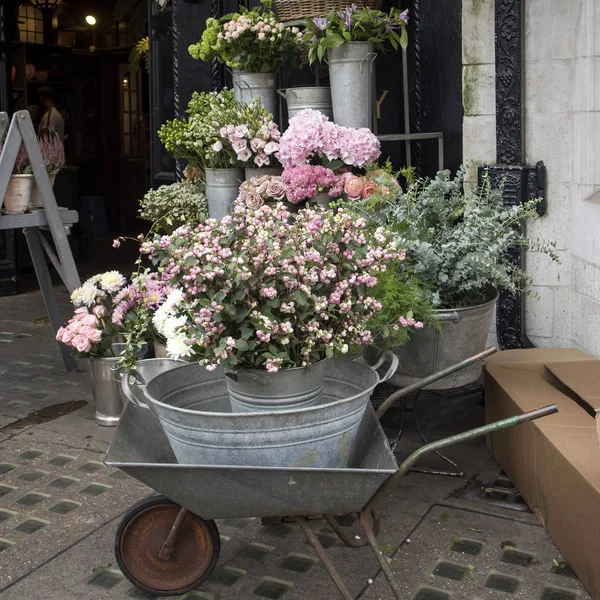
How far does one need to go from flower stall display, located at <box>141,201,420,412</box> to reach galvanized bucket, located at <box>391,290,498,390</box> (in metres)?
1.01

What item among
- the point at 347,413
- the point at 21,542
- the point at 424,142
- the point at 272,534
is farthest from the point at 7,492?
the point at 424,142

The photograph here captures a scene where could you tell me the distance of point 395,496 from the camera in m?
4.03

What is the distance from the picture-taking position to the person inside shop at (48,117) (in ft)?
37.0

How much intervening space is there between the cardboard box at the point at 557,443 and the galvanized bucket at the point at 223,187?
1771 millimetres

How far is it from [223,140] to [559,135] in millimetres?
1773

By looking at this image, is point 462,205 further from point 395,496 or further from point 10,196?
point 10,196

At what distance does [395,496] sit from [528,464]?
1.97 ft

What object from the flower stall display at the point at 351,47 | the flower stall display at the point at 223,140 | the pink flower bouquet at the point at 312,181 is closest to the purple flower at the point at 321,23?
the flower stall display at the point at 351,47

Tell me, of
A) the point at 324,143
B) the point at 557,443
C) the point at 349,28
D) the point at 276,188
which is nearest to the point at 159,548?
the point at 557,443

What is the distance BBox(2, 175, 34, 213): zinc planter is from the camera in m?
5.39

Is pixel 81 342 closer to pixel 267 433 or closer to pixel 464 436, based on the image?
pixel 267 433

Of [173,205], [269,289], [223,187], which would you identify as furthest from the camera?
[173,205]

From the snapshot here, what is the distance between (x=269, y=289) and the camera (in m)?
2.69

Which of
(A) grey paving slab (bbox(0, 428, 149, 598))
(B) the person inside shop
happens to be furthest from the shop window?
(A) grey paving slab (bbox(0, 428, 149, 598))
